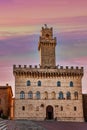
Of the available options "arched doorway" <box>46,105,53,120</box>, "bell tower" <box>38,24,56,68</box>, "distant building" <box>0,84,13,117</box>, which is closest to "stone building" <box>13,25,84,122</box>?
"arched doorway" <box>46,105,53,120</box>

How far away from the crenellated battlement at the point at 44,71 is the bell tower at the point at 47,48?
267cm

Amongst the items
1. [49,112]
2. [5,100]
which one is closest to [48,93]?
[49,112]

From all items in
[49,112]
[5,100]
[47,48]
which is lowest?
[49,112]

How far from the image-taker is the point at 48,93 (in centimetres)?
7100

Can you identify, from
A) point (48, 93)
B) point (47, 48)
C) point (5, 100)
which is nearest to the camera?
point (48, 93)

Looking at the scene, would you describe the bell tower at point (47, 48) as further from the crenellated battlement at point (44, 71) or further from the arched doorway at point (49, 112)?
the arched doorway at point (49, 112)

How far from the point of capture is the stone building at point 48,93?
6994 cm

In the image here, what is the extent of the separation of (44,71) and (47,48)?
6.67 m

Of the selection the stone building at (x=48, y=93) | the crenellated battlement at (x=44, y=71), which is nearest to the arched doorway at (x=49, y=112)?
the stone building at (x=48, y=93)

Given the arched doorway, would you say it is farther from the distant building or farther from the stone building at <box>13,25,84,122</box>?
the distant building

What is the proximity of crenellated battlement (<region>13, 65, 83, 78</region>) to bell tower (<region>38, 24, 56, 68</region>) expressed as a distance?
267 centimetres

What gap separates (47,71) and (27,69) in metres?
3.87

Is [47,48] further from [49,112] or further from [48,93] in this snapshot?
[49,112]

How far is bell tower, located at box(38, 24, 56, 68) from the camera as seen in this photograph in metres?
75.2
